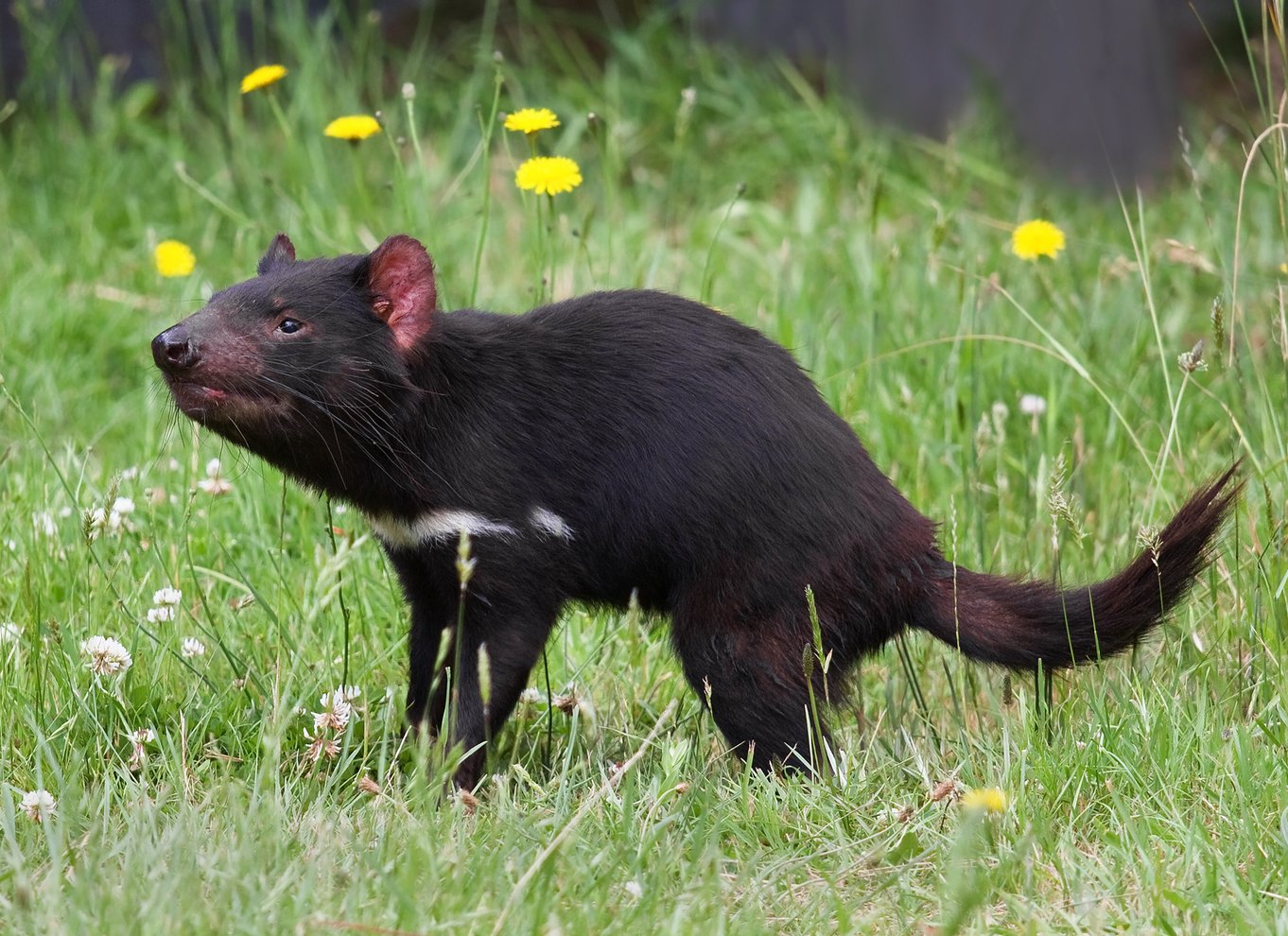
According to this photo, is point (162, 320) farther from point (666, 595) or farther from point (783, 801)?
point (783, 801)

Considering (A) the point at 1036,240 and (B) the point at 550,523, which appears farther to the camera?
(A) the point at 1036,240

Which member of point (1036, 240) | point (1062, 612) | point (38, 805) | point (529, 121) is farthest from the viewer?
point (1036, 240)

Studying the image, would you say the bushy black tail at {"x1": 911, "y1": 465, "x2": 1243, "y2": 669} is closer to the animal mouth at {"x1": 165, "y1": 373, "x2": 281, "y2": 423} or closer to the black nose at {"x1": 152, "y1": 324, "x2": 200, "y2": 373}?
the animal mouth at {"x1": 165, "y1": 373, "x2": 281, "y2": 423}

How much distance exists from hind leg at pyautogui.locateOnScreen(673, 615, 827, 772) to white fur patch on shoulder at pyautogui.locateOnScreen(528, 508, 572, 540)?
266mm

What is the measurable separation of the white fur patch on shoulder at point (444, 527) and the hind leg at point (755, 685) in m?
0.39

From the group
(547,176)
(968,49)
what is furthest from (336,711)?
(968,49)

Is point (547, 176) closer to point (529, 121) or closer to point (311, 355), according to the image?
point (529, 121)

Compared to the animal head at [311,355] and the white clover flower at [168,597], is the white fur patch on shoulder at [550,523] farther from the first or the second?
the white clover flower at [168,597]

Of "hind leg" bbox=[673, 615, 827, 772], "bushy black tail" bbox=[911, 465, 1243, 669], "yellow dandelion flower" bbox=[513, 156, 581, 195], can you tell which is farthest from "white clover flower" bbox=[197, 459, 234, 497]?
"bushy black tail" bbox=[911, 465, 1243, 669]

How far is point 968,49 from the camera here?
6.92m

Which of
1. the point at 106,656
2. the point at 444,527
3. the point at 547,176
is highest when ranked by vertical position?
the point at 547,176

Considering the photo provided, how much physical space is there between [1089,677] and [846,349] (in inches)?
63.6

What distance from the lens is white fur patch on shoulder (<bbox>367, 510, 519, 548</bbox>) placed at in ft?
9.46

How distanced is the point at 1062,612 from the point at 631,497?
0.85 metres
